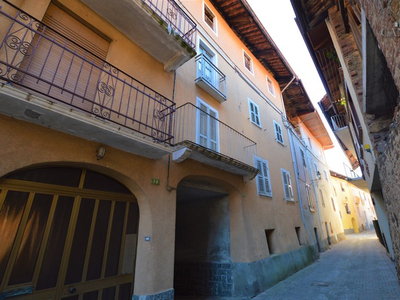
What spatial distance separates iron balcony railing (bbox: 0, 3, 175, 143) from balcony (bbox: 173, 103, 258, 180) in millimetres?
685

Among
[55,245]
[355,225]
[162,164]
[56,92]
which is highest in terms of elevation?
[56,92]

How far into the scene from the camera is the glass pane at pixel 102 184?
431 cm

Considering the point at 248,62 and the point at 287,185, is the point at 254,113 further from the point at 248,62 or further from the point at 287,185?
the point at 287,185

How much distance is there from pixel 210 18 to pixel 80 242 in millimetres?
11074

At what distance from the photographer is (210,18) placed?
411 inches

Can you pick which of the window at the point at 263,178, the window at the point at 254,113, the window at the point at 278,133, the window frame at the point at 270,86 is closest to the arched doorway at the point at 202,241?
the window at the point at 263,178

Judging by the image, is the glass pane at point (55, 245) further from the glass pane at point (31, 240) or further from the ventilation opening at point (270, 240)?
the ventilation opening at point (270, 240)

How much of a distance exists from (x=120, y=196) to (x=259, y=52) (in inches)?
502

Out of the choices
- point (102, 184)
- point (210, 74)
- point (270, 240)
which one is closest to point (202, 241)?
point (270, 240)

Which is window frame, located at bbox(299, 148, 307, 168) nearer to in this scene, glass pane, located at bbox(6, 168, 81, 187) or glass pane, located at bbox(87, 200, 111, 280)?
glass pane, located at bbox(87, 200, 111, 280)

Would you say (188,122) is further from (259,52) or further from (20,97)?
(259,52)

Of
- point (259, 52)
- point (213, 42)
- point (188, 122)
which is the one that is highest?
point (259, 52)

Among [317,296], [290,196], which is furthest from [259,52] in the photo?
[317,296]

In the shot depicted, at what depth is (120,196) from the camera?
4734 millimetres
